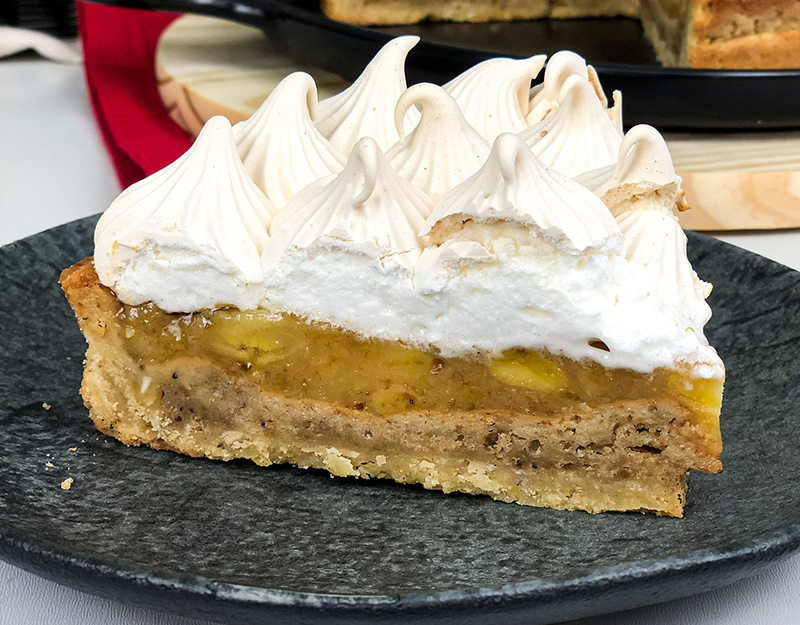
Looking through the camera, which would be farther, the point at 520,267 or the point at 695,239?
the point at 695,239

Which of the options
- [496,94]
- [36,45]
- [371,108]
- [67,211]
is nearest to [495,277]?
[371,108]

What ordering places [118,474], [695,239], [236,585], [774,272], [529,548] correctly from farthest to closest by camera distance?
[695,239] → [774,272] → [118,474] → [529,548] → [236,585]

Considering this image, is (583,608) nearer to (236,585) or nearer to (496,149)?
(236,585)

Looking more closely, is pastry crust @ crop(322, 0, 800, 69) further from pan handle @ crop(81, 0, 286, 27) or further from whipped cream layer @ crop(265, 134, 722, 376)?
whipped cream layer @ crop(265, 134, 722, 376)

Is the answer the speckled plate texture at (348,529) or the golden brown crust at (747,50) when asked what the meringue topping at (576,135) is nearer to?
the speckled plate texture at (348,529)

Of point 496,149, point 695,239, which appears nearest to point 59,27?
point 695,239

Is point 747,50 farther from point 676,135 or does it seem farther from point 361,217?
point 361,217
